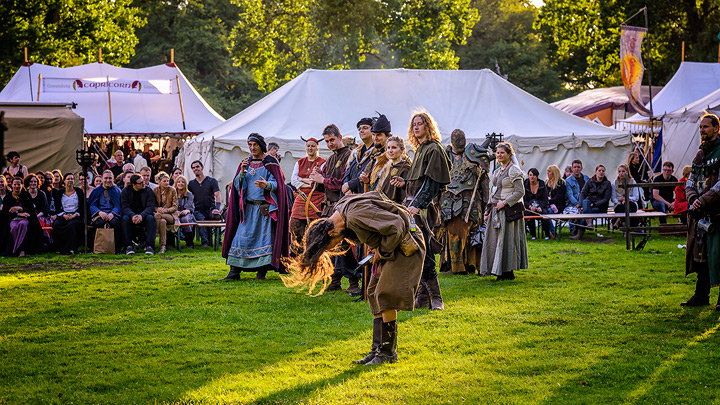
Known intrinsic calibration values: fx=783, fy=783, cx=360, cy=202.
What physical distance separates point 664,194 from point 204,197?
992 cm

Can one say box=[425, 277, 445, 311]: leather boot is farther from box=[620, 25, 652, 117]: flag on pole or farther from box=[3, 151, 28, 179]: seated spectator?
box=[620, 25, 652, 117]: flag on pole

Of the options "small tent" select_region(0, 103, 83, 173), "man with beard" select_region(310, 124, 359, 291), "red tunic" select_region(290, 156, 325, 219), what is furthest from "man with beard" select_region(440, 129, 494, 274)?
"small tent" select_region(0, 103, 83, 173)

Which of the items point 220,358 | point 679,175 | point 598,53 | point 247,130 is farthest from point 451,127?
point 598,53

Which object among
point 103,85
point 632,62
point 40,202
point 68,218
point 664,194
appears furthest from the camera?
point 103,85

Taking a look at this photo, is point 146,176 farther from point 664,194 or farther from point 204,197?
point 664,194

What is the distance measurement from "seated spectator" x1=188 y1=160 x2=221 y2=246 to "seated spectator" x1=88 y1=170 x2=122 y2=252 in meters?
1.88

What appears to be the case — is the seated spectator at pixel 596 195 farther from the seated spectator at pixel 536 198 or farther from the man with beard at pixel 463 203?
the man with beard at pixel 463 203

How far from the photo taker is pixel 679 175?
2177 centimetres

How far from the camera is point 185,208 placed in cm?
1571

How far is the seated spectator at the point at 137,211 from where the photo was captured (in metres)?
14.5

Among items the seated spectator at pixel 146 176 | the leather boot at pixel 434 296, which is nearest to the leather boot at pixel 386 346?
the leather boot at pixel 434 296

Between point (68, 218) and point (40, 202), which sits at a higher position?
point (40, 202)

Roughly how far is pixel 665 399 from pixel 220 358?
3.22m

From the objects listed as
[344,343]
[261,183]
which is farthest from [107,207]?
[344,343]
